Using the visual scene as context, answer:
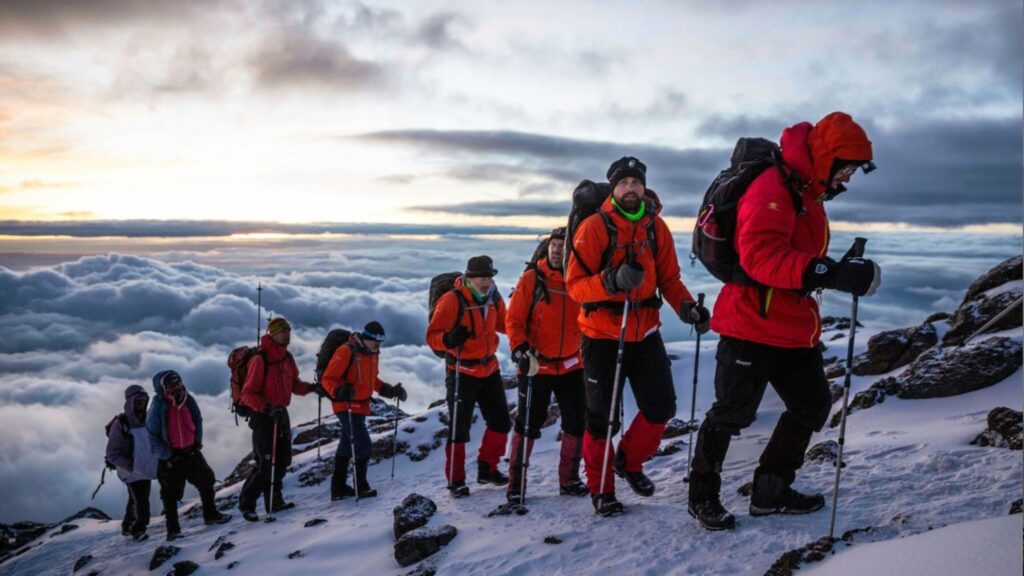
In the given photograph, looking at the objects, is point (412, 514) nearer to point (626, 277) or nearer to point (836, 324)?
point (626, 277)

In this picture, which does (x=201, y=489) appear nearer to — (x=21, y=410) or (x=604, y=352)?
(x=604, y=352)

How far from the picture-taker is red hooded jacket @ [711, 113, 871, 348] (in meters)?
3.45

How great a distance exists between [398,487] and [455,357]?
11.2 feet

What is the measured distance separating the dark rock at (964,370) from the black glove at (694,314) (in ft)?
14.1

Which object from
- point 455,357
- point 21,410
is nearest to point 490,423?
point 455,357

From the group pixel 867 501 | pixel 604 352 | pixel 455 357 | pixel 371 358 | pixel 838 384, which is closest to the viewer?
pixel 867 501

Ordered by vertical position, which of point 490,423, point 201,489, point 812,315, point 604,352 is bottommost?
point 201,489

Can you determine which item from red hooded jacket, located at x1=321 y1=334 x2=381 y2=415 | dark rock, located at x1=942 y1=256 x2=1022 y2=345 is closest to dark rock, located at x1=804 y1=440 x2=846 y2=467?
dark rock, located at x1=942 y1=256 x2=1022 y2=345

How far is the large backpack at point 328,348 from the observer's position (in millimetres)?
9133

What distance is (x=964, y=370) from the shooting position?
7.50m

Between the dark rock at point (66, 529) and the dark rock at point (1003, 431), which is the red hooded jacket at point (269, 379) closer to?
the dark rock at point (66, 529)

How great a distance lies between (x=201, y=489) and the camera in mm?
9516

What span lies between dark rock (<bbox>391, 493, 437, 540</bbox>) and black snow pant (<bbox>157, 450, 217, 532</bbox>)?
4.86 metres

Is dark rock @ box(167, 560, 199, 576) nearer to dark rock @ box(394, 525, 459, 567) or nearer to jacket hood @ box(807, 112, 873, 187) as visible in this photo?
dark rock @ box(394, 525, 459, 567)
